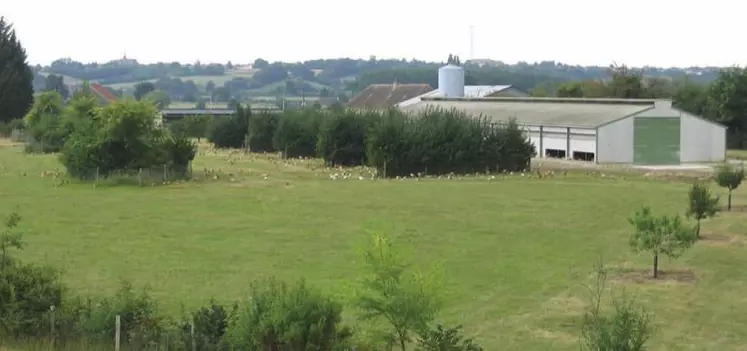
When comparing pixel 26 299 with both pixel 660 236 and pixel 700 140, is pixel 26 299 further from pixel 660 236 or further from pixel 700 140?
pixel 700 140

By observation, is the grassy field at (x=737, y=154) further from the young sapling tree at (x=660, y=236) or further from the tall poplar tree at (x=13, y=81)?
the tall poplar tree at (x=13, y=81)

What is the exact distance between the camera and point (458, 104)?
6356 cm

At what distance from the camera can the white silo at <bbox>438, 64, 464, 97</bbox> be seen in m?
81.5

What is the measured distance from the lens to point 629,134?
157 feet

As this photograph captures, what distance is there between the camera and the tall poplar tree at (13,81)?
80688 mm

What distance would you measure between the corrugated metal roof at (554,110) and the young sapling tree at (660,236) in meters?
29.2

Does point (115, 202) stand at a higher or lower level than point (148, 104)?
lower

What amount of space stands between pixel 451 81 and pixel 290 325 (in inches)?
2813

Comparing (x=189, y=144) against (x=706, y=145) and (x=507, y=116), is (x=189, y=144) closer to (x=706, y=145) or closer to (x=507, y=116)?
(x=507, y=116)

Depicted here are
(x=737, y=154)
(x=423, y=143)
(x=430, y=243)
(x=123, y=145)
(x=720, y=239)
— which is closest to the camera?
(x=430, y=243)

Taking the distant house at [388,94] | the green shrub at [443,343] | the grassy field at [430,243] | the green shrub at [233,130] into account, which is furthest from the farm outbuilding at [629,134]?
the distant house at [388,94]

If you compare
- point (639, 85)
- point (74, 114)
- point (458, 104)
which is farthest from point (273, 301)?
point (639, 85)

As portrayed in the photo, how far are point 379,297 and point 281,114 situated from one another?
160 ft

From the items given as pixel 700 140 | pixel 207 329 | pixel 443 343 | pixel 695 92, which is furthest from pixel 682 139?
pixel 207 329
